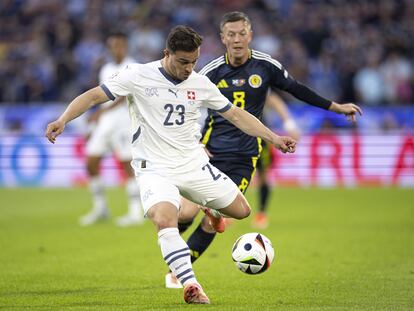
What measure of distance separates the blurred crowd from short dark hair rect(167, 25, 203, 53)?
48.8 ft

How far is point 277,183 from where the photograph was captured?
20734mm

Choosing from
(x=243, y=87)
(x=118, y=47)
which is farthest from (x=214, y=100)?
(x=118, y=47)

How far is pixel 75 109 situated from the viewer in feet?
23.5

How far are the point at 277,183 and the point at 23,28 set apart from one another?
8.78m

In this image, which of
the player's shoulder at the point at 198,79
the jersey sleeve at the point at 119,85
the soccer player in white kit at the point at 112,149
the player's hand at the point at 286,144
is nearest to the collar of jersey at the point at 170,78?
the player's shoulder at the point at 198,79

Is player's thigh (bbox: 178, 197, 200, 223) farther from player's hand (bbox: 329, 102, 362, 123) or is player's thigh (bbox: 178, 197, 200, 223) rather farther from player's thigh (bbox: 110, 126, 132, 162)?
player's thigh (bbox: 110, 126, 132, 162)

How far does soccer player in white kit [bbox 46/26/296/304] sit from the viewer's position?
283 inches

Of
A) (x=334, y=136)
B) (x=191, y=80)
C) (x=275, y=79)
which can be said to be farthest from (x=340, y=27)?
(x=191, y=80)

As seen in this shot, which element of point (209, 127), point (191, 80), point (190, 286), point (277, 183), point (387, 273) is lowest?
point (277, 183)

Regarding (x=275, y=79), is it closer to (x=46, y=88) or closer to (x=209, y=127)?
(x=209, y=127)

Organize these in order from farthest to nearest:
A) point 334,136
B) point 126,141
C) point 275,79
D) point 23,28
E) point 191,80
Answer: point 23,28 < point 334,136 < point 126,141 < point 275,79 < point 191,80

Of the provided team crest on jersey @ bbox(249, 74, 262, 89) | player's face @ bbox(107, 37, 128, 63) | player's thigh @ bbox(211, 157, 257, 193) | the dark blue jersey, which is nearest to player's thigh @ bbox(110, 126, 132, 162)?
player's face @ bbox(107, 37, 128, 63)

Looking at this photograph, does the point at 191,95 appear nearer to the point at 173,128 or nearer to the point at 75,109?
the point at 173,128

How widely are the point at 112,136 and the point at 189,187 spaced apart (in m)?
7.23
